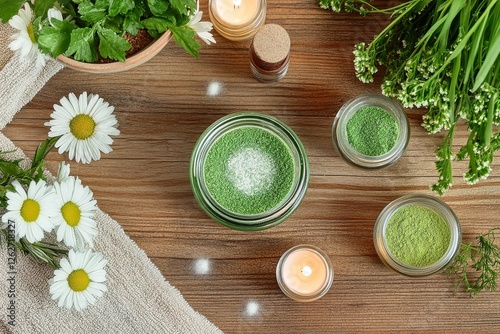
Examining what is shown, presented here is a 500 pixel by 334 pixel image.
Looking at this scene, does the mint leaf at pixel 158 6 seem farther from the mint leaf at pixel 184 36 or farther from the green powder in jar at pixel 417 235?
the green powder in jar at pixel 417 235

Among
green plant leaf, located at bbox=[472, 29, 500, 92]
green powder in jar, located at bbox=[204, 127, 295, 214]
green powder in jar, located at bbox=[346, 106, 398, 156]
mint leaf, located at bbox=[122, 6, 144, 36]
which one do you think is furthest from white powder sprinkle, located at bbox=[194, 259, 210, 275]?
green plant leaf, located at bbox=[472, 29, 500, 92]

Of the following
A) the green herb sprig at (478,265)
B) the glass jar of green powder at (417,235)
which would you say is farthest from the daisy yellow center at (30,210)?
the green herb sprig at (478,265)

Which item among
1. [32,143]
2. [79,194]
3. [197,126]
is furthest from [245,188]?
[32,143]

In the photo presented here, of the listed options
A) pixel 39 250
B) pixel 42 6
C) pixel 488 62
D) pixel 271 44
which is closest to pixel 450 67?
pixel 488 62

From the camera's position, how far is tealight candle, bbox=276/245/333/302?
3.80ft

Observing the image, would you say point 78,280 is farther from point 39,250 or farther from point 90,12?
point 90,12

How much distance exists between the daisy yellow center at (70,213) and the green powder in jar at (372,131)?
0.45 meters

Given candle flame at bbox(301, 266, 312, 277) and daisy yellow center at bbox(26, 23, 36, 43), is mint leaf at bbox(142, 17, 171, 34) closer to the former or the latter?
daisy yellow center at bbox(26, 23, 36, 43)

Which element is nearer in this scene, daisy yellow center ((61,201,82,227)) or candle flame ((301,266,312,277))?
daisy yellow center ((61,201,82,227))

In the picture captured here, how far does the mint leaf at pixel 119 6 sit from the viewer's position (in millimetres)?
919

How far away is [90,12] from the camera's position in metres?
0.93

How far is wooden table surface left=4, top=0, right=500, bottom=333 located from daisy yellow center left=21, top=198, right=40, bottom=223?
175mm

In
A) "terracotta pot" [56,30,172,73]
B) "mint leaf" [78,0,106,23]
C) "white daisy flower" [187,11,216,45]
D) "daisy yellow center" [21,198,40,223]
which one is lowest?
"daisy yellow center" [21,198,40,223]

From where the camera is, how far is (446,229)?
3.81ft
